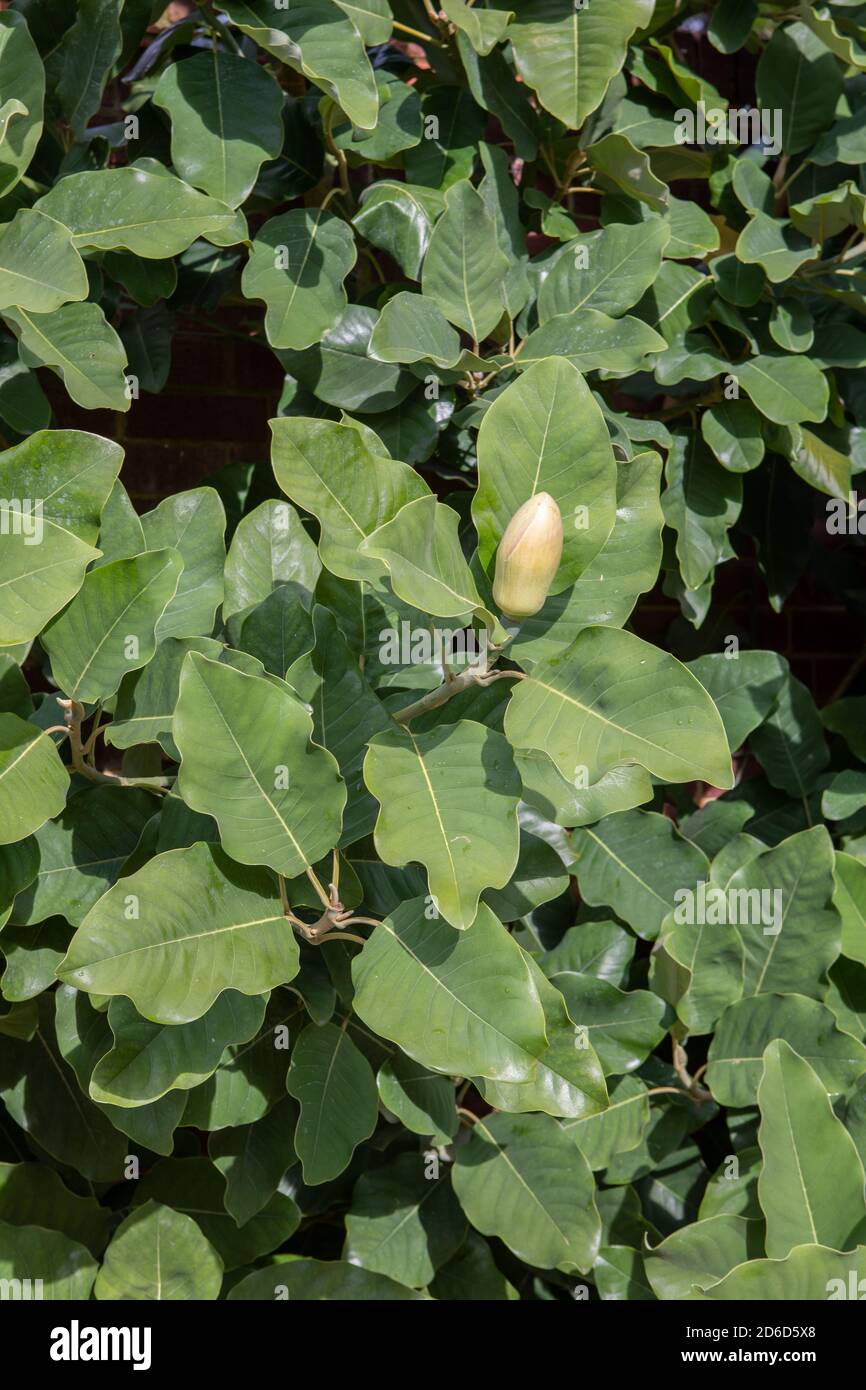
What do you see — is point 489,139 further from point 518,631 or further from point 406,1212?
point 406,1212

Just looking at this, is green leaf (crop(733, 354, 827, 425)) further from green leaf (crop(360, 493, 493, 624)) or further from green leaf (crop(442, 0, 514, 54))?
Answer: green leaf (crop(360, 493, 493, 624))

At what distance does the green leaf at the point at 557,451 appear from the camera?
44.6 inches

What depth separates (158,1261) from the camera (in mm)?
1359

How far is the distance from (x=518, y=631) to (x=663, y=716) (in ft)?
0.70

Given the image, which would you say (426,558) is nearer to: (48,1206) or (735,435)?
(735,435)

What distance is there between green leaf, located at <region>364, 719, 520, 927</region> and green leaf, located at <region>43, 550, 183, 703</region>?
279 millimetres

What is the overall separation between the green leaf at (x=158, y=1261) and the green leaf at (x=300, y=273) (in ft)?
3.53

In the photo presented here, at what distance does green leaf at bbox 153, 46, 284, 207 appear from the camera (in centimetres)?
139

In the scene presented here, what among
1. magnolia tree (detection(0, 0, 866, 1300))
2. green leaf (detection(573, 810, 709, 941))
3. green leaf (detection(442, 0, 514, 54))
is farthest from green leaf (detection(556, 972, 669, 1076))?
green leaf (detection(442, 0, 514, 54))

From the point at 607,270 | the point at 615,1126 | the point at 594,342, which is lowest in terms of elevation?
the point at 615,1126

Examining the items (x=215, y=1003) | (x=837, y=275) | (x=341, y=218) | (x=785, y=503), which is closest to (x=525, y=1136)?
(x=215, y=1003)

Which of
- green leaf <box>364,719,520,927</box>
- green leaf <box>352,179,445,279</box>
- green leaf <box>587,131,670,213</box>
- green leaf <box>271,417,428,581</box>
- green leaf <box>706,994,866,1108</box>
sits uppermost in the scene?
green leaf <box>587,131,670,213</box>

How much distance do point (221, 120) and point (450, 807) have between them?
3.03 ft

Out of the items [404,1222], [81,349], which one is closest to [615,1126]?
[404,1222]
